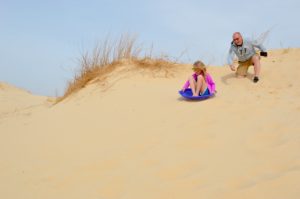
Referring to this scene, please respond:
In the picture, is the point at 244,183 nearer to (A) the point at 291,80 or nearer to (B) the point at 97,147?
(B) the point at 97,147

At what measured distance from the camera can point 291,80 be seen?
653cm

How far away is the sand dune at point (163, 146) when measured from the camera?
285 cm

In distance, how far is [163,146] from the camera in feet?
12.8

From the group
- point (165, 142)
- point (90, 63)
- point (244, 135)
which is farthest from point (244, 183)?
point (90, 63)

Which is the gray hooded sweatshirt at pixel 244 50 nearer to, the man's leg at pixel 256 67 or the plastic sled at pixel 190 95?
the man's leg at pixel 256 67

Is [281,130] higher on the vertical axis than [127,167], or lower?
higher

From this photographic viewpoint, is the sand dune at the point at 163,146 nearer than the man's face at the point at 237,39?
Yes

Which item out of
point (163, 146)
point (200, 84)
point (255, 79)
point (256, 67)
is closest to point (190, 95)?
point (200, 84)

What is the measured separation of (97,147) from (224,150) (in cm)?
156

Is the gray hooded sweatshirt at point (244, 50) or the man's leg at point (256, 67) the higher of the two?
the gray hooded sweatshirt at point (244, 50)

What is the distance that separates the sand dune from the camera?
285 cm

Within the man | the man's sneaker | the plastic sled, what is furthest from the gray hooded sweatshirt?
the plastic sled

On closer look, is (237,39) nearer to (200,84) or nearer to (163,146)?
(200,84)

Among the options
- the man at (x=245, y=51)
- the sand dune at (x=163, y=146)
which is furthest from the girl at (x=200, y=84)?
the man at (x=245, y=51)
